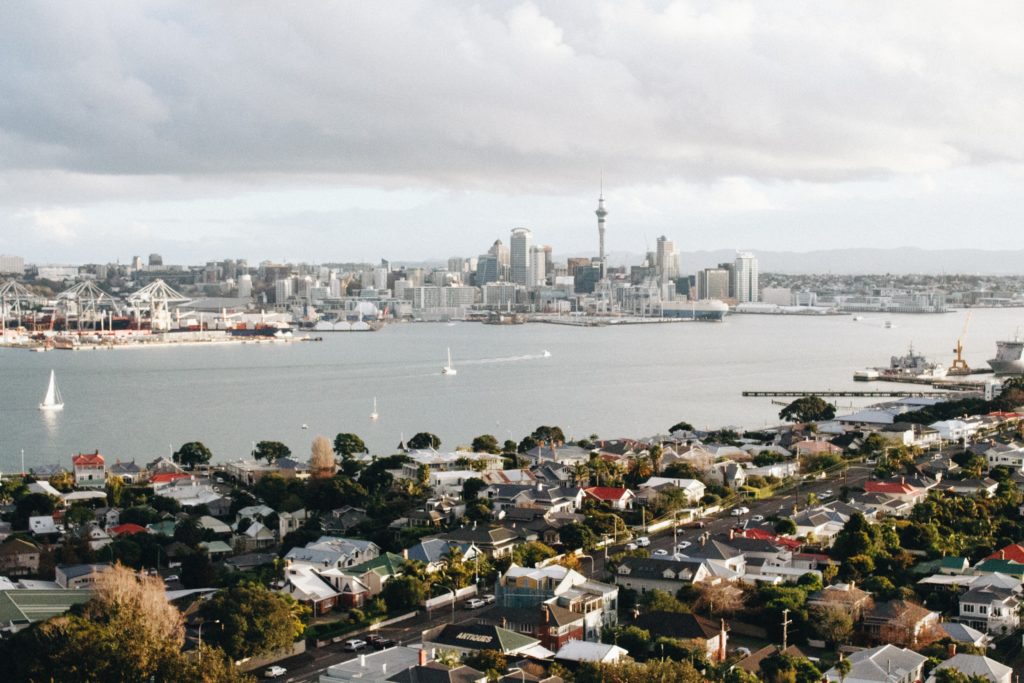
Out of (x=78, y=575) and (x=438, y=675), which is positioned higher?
(x=438, y=675)

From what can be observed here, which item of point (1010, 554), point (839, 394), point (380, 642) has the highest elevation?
point (1010, 554)

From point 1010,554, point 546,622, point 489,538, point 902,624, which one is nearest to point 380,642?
point 546,622

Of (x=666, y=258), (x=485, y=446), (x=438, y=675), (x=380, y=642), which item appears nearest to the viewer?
(x=438, y=675)

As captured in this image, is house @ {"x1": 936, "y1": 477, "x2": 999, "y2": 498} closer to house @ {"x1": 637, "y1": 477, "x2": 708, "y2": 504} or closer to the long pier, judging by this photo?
house @ {"x1": 637, "y1": 477, "x2": 708, "y2": 504}

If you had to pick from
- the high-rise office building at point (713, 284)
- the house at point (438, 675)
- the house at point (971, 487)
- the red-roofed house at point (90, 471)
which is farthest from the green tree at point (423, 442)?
the high-rise office building at point (713, 284)

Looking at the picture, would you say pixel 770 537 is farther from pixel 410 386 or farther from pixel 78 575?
pixel 410 386

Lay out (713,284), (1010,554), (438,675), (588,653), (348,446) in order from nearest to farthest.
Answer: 1. (438,675)
2. (588,653)
3. (1010,554)
4. (348,446)
5. (713,284)

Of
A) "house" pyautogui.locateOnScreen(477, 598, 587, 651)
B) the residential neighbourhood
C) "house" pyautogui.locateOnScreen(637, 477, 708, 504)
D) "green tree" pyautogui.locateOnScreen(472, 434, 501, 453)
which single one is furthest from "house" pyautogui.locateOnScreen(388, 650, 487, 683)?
"green tree" pyautogui.locateOnScreen(472, 434, 501, 453)
